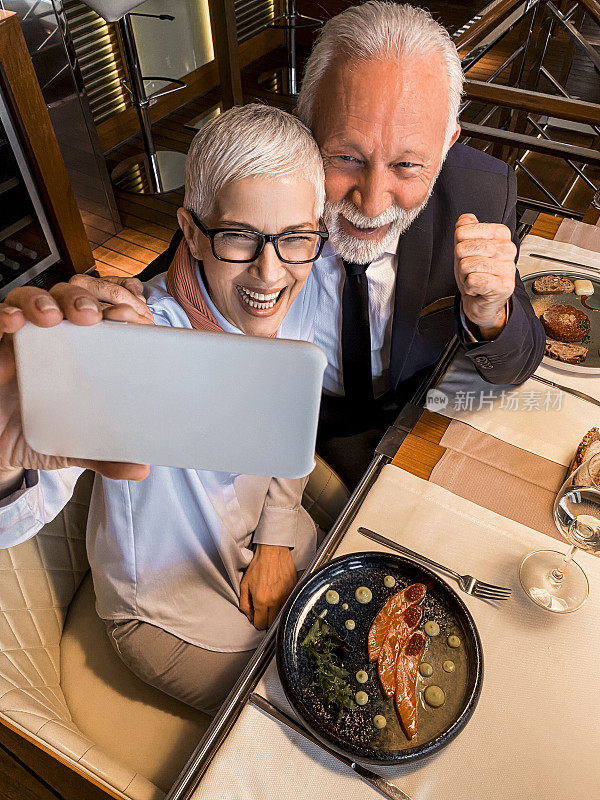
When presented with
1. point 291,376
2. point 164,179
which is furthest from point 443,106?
point 164,179

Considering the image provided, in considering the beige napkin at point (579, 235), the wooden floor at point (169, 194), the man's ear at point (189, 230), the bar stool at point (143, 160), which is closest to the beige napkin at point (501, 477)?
the man's ear at point (189, 230)

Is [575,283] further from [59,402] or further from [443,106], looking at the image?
[59,402]

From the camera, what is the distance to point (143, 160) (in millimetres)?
3779

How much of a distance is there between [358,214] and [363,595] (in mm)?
766

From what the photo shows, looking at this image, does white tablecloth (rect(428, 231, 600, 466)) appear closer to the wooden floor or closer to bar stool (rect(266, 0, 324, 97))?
the wooden floor

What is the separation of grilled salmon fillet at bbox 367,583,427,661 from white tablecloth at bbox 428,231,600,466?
1.23 ft

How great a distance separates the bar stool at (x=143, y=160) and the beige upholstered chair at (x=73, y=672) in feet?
8.69

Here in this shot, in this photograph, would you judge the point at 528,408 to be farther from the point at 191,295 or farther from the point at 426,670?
the point at 191,295

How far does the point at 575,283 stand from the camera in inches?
57.3

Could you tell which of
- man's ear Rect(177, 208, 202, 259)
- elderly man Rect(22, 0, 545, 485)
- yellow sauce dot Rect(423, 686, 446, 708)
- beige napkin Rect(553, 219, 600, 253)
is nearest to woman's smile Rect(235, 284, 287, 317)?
man's ear Rect(177, 208, 202, 259)

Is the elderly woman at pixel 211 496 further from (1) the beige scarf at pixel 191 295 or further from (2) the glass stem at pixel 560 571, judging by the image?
(2) the glass stem at pixel 560 571

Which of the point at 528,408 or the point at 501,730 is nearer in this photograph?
the point at 501,730

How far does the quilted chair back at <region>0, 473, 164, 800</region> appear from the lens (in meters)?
0.87

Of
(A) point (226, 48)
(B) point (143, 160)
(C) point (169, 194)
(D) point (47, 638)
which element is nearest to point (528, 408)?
(D) point (47, 638)
